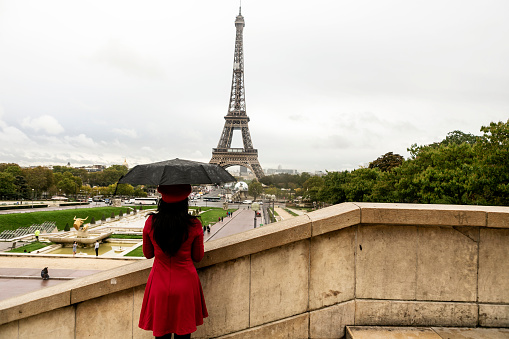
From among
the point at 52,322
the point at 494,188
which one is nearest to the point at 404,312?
the point at 52,322

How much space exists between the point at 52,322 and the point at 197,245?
2.23 meters

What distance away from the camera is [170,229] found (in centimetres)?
283

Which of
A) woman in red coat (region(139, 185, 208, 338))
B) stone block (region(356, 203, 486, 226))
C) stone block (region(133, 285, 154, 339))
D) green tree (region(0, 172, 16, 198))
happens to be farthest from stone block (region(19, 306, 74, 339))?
green tree (region(0, 172, 16, 198))

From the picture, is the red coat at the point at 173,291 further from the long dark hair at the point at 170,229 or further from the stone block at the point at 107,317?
the stone block at the point at 107,317

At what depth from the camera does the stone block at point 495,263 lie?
139 inches

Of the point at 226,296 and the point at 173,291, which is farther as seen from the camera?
the point at 226,296

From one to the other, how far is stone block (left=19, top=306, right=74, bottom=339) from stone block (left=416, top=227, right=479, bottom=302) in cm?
417

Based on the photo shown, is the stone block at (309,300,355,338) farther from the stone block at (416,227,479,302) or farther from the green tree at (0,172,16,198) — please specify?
the green tree at (0,172,16,198)

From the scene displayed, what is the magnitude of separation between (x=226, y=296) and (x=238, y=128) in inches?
3174

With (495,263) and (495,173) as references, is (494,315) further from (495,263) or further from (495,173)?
(495,173)

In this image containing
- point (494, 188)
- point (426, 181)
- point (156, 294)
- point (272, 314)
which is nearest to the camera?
point (156, 294)

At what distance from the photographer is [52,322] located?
366cm

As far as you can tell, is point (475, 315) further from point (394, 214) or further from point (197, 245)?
point (197, 245)

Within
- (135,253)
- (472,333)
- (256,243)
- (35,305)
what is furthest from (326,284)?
(135,253)
